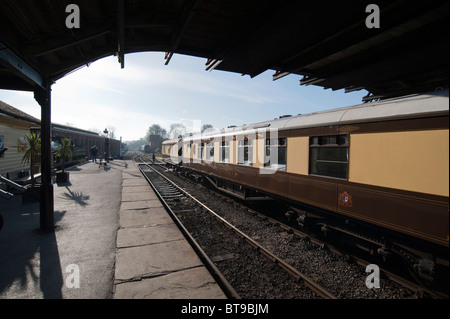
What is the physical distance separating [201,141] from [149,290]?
10640 mm

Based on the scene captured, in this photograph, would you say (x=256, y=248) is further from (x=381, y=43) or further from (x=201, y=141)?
(x=201, y=141)

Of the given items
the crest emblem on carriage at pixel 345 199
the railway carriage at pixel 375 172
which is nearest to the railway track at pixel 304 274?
the railway carriage at pixel 375 172

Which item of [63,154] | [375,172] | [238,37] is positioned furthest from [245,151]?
[63,154]

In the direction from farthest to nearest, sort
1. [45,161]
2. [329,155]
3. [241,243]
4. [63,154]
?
[63,154]
[45,161]
[241,243]
[329,155]

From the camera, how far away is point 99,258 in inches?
190

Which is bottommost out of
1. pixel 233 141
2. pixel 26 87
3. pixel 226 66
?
pixel 233 141

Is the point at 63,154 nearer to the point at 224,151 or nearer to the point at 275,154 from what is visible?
the point at 224,151

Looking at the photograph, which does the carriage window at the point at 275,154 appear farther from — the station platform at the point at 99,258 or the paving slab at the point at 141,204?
the paving slab at the point at 141,204

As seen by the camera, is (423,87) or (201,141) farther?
(201,141)

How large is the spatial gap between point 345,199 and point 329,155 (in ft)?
3.64

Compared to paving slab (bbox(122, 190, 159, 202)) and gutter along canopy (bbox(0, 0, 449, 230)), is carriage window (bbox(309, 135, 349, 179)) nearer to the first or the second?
gutter along canopy (bbox(0, 0, 449, 230))

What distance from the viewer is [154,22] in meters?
4.37

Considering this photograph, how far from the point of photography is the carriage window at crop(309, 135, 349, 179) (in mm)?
5246
